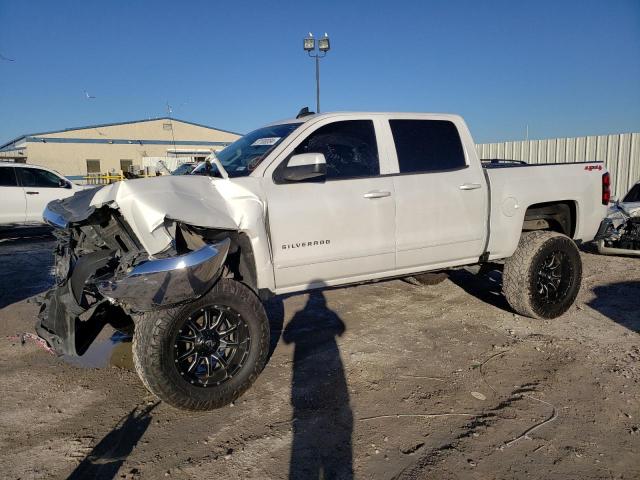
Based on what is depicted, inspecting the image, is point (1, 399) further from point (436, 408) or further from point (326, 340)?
point (436, 408)

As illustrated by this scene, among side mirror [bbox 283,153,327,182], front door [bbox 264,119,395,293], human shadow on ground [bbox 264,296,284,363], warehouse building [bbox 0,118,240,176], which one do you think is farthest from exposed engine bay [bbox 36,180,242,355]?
warehouse building [bbox 0,118,240,176]

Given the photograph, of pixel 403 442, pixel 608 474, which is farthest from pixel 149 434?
pixel 608 474

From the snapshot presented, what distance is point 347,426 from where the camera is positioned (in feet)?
10.1

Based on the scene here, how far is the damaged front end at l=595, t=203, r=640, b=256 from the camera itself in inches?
316

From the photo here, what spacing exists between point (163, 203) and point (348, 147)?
1.85 m

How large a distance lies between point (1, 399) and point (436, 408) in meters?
3.20

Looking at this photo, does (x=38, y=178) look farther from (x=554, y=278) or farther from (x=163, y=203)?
(x=554, y=278)

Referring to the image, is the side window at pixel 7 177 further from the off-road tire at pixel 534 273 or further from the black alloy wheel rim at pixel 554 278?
the black alloy wheel rim at pixel 554 278

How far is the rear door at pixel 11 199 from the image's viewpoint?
1123 cm

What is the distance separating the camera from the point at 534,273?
4887 millimetres

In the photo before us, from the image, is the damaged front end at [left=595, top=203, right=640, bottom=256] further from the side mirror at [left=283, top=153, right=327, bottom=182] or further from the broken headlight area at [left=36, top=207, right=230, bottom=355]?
the broken headlight area at [left=36, top=207, right=230, bottom=355]

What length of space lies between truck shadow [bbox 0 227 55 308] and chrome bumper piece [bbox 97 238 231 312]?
4310mm

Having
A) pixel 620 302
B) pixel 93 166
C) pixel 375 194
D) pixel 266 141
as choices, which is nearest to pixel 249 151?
pixel 266 141

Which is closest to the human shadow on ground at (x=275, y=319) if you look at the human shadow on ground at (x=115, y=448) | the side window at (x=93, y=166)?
the human shadow on ground at (x=115, y=448)
